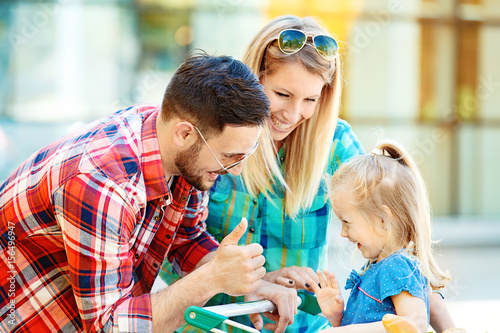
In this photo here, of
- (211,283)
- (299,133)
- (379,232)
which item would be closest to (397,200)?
(379,232)

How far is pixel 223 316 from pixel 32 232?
2.04ft

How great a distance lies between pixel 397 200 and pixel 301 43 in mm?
676

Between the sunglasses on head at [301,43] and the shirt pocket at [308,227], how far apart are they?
54 cm

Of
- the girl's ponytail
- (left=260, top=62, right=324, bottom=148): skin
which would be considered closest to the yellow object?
the girl's ponytail

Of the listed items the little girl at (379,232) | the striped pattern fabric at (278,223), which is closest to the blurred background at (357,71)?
the striped pattern fabric at (278,223)

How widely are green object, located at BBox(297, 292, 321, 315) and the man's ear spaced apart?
696 mm

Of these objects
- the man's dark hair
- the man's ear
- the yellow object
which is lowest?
the yellow object

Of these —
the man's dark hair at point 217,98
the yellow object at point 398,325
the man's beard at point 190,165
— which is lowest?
the yellow object at point 398,325

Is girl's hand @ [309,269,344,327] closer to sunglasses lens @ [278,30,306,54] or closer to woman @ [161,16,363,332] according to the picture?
woman @ [161,16,363,332]

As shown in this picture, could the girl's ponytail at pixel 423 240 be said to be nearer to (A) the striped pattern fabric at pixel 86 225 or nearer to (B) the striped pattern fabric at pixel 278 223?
(B) the striped pattern fabric at pixel 278 223

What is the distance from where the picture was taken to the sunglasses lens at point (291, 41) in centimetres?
222

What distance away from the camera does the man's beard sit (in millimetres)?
1963

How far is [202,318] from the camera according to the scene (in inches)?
67.7

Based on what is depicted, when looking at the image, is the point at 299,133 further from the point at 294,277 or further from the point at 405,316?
the point at 405,316
